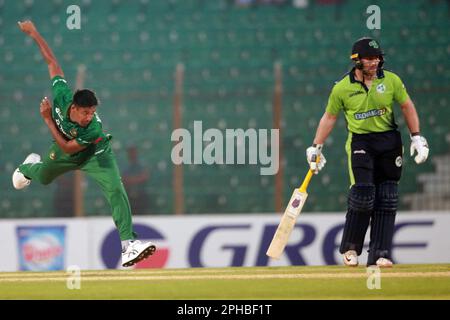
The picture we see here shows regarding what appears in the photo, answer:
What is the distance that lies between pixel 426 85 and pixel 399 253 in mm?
3661

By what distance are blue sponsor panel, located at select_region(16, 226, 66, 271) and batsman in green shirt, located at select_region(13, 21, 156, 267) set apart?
11.6ft

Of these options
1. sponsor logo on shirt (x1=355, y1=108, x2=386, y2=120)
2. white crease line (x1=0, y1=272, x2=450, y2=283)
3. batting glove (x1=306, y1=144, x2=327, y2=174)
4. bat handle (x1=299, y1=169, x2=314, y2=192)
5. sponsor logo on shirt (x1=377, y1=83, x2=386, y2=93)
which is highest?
sponsor logo on shirt (x1=377, y1=83, x2=386, y2=93)

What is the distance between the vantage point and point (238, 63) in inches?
632

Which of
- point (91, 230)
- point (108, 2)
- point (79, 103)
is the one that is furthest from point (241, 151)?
point (79, 103)

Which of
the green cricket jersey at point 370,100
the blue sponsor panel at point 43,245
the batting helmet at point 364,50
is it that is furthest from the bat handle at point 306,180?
the blue sponsor panel at point 43,245

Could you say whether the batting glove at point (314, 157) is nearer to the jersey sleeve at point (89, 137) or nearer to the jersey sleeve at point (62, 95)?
the jersey sleeve at point (89, 137)

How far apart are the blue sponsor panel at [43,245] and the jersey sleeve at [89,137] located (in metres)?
4.05

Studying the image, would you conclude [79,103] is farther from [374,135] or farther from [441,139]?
[441,139]

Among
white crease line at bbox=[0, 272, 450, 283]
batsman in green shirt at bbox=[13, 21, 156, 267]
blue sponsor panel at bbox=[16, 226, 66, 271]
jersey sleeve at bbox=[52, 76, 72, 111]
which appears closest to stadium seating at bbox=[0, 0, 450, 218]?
blue sponsor panel at bbox=[16, 226, 66, 271]

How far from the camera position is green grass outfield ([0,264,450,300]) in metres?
7.56

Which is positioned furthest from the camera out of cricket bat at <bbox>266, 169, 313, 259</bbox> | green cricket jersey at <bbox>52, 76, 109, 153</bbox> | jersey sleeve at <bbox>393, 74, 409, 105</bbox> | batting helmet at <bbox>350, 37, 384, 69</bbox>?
cricket bat at <bbox>266, 169, 313, 259</bbox>

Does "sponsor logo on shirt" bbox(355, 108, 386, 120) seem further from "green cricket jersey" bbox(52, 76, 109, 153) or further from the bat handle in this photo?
"green cricket jersey" bbox(52, 76, 109, 153)

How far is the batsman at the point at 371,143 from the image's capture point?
860 centimetres

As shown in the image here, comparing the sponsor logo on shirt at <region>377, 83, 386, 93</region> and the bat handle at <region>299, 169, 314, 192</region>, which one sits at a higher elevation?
the sponsor logo on shirt at <region>377, 83, 386, 93</region>
